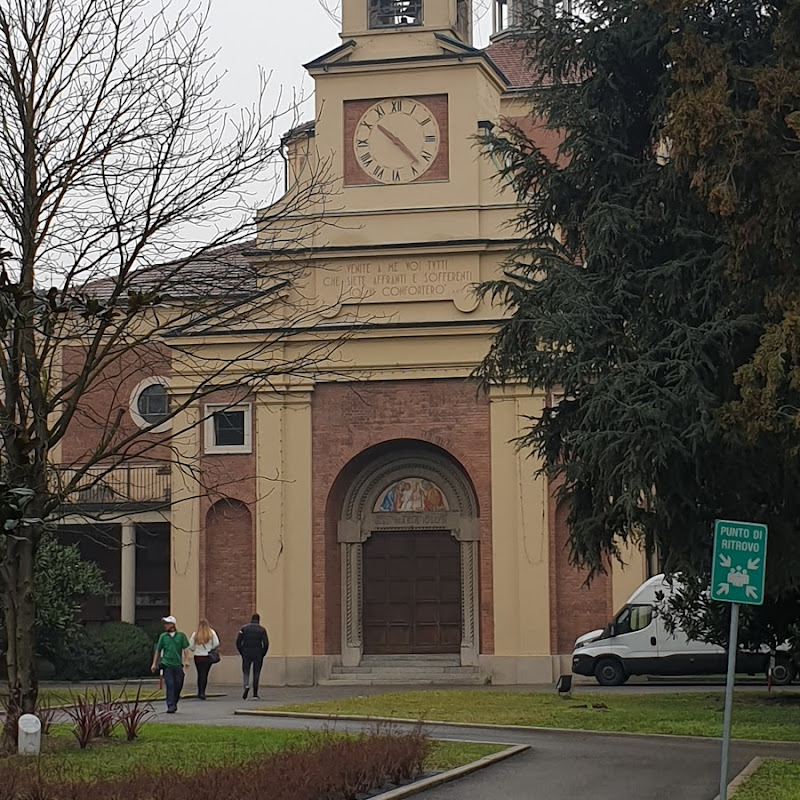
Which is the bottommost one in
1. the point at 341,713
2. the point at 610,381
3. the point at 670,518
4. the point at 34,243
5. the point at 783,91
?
the point at 341,713

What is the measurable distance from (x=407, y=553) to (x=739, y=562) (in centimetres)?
2390

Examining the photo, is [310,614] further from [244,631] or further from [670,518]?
[670,518]

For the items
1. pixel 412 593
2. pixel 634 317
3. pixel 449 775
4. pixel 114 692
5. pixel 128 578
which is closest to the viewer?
pixel 449 775

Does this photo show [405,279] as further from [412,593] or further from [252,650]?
[252,650]

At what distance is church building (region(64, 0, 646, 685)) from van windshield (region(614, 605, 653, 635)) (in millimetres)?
1245

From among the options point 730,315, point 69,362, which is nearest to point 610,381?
point 730,315

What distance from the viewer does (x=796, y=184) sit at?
16.9 metres

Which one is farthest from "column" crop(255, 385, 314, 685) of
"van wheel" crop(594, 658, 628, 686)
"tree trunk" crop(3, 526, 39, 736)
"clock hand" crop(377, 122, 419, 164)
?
"tree trunk" crop(3, 526, 39, 736)

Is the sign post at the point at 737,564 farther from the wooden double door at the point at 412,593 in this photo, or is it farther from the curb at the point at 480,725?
the wooden double door at the point at 412,593

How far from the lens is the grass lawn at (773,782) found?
44.0ft

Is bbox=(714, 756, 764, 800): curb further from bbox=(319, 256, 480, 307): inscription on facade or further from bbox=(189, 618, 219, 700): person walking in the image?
bbox=(319, 256, 480, 307): inscription on facade

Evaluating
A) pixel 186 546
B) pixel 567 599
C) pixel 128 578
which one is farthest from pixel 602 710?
pixel 128 578

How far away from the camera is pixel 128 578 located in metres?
38.2

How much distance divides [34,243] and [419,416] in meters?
17.8
